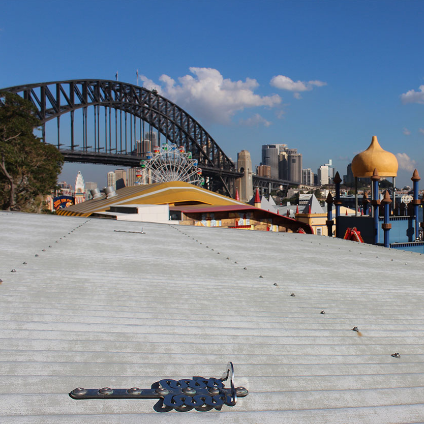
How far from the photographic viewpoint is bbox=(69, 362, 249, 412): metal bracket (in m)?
2.72

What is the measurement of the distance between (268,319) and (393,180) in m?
34.2

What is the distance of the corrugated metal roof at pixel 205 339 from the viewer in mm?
2816

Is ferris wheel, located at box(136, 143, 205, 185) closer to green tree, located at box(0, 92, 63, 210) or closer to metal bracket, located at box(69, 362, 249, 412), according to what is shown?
green tree, located at box(0, 92, 63, 210)

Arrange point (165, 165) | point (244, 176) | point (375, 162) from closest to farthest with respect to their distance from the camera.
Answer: point (375, 162) < point (165, 165) < point (244, 176)

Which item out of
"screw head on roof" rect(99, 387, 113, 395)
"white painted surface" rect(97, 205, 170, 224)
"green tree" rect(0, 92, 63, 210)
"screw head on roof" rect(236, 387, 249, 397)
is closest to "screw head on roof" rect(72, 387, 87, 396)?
"screw head on roof" rect(99, 387, 113, 395)

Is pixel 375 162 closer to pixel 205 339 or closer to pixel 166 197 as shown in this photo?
pixel 166 197

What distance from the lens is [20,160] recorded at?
31344 mm

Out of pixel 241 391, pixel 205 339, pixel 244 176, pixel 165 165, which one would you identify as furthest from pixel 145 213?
pixel 244 176

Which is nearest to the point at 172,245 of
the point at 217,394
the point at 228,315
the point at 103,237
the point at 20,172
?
the point at 103,237

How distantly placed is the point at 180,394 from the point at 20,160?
32558 millimetres

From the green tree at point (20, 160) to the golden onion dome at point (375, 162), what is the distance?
89.8 feet

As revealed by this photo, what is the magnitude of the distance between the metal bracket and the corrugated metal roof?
1.9 inches

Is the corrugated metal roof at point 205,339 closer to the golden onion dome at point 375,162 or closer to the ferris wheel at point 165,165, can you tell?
the golden onion dome at point 375,162

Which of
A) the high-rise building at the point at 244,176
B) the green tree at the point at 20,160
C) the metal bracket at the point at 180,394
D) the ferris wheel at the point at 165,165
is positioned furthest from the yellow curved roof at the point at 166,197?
the high-rise building at the point at 244,176
